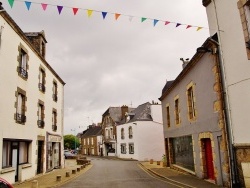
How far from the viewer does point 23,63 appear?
57.2 ft

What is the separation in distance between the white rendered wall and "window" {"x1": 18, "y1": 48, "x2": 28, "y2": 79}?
441 inches

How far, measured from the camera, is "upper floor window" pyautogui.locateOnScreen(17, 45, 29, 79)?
16.4 m

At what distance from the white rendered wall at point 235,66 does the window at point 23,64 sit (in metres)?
11.2

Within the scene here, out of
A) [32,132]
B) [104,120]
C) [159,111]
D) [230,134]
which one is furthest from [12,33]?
[104,120]

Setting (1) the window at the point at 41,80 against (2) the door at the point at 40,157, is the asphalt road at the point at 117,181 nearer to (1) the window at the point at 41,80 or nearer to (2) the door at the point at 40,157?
(2) the door at the point at 40,157

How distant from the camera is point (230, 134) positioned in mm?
11320

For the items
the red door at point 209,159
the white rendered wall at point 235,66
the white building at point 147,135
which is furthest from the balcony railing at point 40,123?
the white building at point 147,135

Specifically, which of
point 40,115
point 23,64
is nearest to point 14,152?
point 40,115

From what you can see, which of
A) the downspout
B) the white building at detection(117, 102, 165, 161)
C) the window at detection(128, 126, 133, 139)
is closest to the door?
the downspout

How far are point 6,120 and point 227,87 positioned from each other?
35.2 ft

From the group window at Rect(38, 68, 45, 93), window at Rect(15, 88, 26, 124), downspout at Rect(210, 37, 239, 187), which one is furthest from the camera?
window at Rect(38, 68, 45, 93)

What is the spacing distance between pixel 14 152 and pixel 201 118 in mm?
10605

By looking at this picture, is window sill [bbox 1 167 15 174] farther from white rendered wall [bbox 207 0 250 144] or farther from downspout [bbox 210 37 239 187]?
white rendered wall [bbox 207 0 250 144]

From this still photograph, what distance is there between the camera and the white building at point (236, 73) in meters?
9.99
